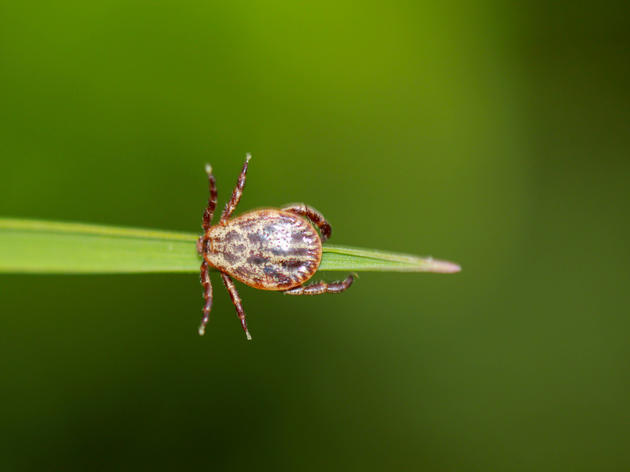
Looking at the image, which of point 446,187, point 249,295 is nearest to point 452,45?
point 446,187

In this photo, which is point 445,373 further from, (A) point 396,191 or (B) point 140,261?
(B) point 140,261

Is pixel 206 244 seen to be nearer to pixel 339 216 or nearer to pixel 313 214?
pixel 313 214

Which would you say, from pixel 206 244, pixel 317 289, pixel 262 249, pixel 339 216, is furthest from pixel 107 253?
pixel 339 216

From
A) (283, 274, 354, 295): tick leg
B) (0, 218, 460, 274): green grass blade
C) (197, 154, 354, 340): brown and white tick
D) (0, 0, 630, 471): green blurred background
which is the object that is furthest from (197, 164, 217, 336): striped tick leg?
(0, 0, 630, 471): green blurred background

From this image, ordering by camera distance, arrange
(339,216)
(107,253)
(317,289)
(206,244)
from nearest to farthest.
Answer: (107,253) → (206,244) → (317,289) → (339,216)

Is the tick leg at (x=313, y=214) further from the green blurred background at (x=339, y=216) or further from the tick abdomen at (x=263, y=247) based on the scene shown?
the green blurred background at (x=339, y=216)
